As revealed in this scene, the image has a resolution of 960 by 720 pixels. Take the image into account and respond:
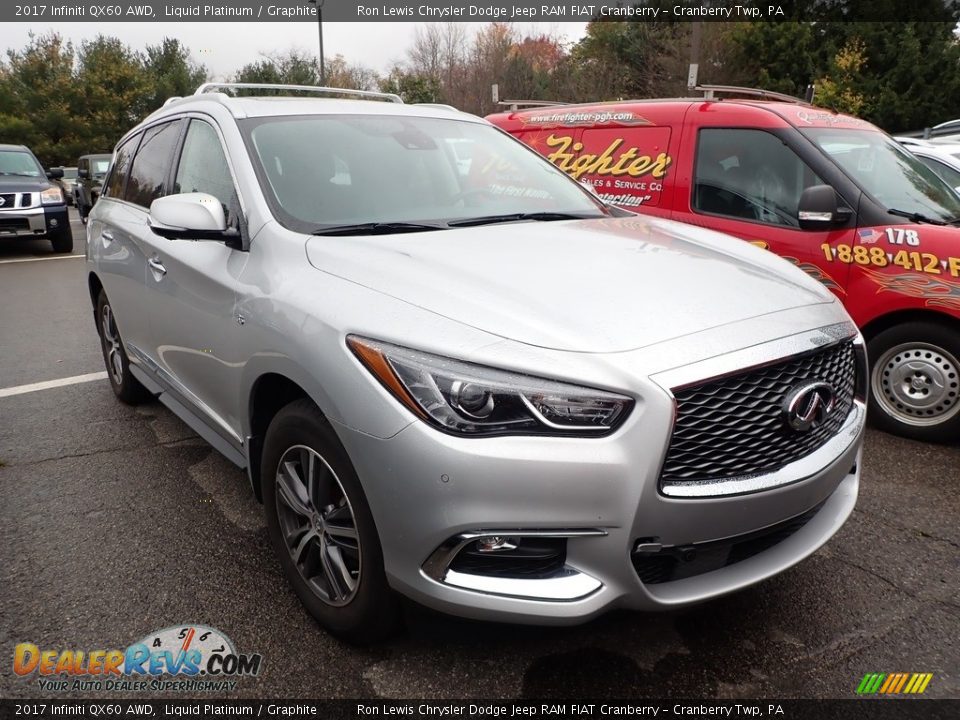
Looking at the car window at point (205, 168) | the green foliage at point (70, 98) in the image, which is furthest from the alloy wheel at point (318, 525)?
the green foliage at point (70, 98)

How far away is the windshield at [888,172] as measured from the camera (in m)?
4.16

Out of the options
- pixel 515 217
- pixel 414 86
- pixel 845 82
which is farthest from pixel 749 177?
pixel 414 86

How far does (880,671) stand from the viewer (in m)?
2.22

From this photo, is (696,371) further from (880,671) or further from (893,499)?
(893,499)

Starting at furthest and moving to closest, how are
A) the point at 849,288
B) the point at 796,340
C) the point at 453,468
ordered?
the point at 849,288
the point at 796,340
the point at 453,468

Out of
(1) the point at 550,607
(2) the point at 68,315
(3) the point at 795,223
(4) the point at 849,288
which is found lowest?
(2) the point at 68,315

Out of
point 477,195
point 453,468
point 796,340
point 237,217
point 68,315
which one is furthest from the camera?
point 68,315

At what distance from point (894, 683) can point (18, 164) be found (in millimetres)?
14265

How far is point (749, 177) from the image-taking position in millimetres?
4582

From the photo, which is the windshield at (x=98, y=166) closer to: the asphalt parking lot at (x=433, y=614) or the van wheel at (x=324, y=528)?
the asphalt parking lot at (x=433, y=614)

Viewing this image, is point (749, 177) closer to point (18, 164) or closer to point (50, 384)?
point (50, 384)

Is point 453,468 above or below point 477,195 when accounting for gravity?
below

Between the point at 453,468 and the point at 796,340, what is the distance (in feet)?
3.45

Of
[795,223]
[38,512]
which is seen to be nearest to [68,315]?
[38,512]
